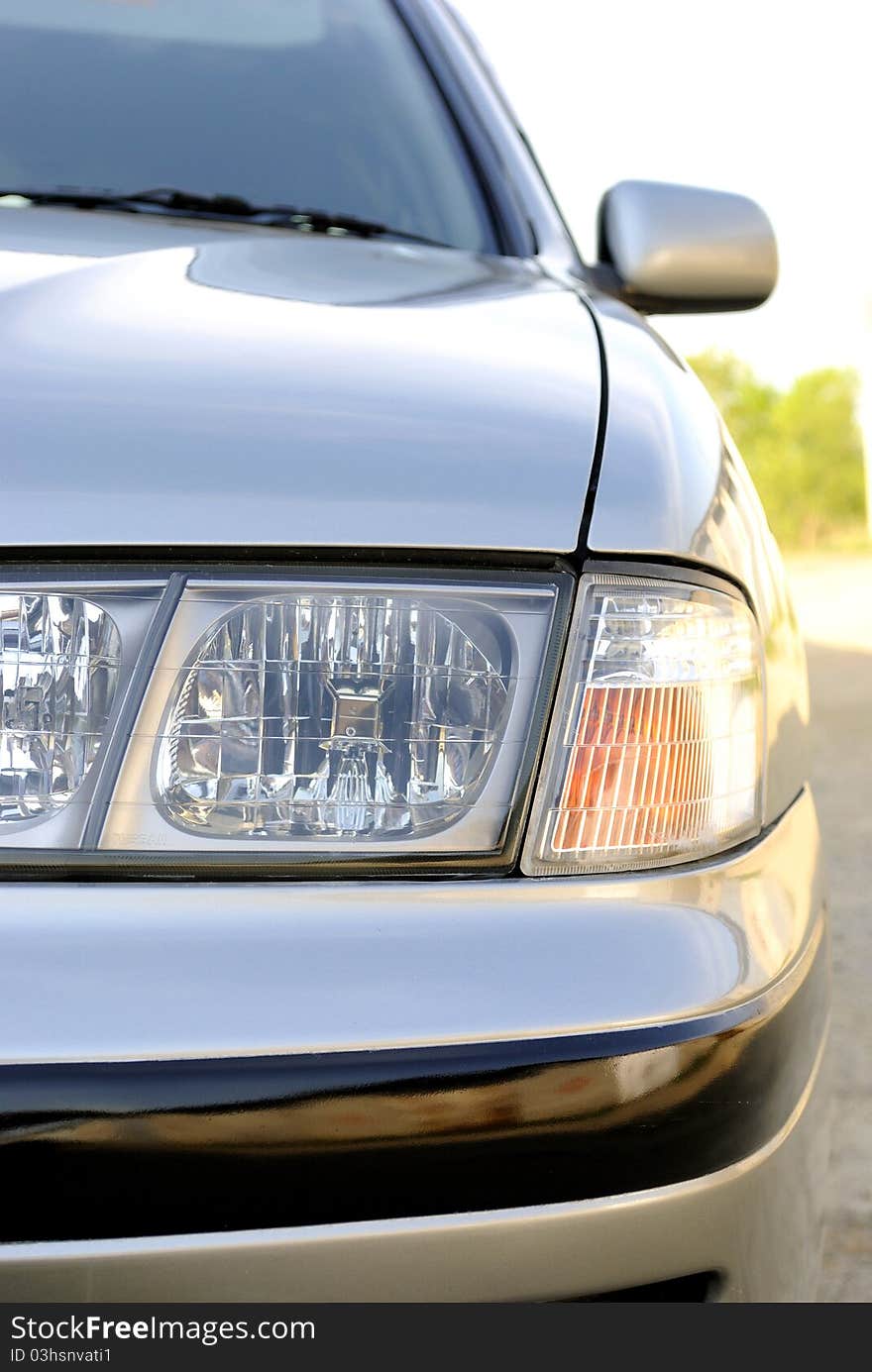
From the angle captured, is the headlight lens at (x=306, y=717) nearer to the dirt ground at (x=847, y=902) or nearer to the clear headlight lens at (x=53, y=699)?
the clear headlight lens at (x=53, y=699)

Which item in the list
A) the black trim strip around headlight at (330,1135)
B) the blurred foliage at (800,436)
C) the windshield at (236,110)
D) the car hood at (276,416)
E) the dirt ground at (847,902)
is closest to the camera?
the black trim strip around headlight at (330,1135)

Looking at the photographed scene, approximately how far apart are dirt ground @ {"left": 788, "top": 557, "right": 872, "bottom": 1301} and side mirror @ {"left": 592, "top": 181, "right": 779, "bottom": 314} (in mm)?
1045

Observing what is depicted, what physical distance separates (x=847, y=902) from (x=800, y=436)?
52.5m

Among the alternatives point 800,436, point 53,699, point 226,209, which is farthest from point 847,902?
point 800,436

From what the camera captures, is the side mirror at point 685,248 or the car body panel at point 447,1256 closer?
the car body panel at point 447,1256

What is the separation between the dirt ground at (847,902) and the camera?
197 cm

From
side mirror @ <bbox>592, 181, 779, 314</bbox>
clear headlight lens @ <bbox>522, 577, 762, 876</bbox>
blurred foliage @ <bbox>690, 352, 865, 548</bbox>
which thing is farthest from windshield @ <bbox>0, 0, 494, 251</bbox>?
blurred foliage @ <bbox>690, 352, 865, 548</bbox>

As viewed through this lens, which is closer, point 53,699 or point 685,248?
point 53,699

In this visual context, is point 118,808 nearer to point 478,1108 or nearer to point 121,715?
point 121,715

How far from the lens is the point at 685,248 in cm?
185

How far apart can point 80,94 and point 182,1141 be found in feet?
5.08

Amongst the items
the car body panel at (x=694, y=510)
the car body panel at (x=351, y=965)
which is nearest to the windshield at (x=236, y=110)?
the car body panel at (x=694, y=510)

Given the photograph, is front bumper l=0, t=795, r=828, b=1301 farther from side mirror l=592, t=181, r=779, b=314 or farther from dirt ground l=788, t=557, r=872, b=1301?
side mirror l=592, t=181, r=779, b=314

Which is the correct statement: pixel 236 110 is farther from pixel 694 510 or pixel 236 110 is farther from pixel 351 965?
pixel 351 965
